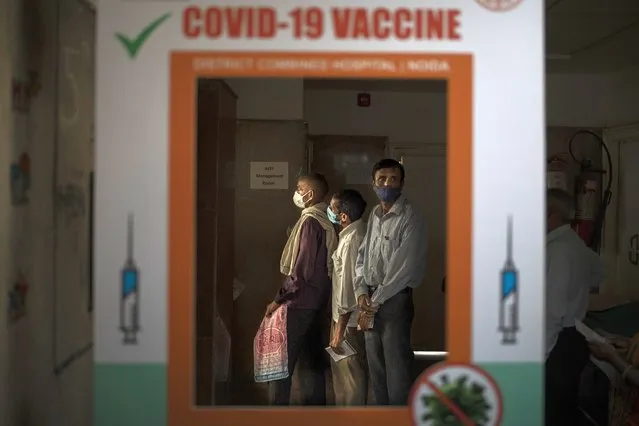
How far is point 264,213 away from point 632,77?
2045 mm

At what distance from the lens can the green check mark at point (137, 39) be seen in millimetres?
1014

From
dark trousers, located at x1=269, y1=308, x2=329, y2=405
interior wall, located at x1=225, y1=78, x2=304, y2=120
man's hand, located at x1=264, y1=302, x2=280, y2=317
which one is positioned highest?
interior wall, located at x1=225, y1=78, x2=304, y2=120

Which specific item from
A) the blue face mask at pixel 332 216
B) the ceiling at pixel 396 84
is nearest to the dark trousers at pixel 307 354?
the blue face mask at pixel 332 216

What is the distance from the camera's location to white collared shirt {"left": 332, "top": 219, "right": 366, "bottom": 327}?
2.37 metres

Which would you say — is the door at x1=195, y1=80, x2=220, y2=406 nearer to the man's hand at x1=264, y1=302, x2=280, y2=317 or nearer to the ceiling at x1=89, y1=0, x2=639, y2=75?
the man's hand at x1=264, y1=302, x2=280, y2=317

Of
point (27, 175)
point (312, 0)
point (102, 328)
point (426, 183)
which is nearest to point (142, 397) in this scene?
point (102, 328)

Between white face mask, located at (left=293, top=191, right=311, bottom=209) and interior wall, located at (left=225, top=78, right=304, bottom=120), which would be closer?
interior wall, located at (left=225, top=78, right=304, bottom=120)

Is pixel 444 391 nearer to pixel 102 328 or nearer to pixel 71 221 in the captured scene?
pixel 102 328

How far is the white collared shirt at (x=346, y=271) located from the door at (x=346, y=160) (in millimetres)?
325

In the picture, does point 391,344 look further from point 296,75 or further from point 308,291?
point 296,75

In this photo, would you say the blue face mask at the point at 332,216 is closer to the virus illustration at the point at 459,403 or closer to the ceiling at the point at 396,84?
the ceiling at the point at 396,84

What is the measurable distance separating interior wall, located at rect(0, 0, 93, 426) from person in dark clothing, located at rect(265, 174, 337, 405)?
1.10 metres

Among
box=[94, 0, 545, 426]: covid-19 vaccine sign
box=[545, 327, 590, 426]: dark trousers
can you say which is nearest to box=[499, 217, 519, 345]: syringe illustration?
box=[94, 0, 545, 426]: covid-19 vaccine sign

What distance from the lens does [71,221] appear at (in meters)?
1.36
